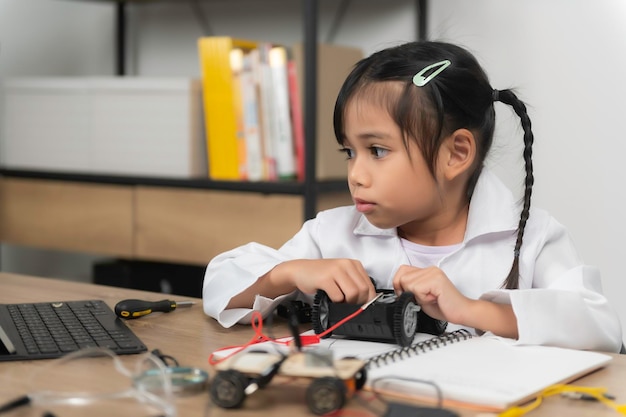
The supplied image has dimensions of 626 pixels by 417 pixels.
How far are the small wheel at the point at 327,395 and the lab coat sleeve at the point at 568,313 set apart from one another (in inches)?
13.1

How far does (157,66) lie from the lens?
8.87 feet

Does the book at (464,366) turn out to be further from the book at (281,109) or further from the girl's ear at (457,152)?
the book at (281,109)

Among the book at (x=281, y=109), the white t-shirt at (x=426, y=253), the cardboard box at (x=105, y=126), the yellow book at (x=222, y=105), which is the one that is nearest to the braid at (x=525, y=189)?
the white t-shirt at (x=426, y=253)

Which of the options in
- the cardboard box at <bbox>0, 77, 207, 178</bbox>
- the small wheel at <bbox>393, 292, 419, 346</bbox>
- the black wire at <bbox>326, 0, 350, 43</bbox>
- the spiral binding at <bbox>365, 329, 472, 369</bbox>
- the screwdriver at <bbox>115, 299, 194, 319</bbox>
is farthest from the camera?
the black wire at <bbox>326, 0, 350, 43</bbox>

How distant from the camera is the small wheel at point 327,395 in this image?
705mm

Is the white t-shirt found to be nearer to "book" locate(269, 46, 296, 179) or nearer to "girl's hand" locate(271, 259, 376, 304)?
"girl's hand" locate(271, 259, 376, 304)

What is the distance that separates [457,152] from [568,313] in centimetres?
32

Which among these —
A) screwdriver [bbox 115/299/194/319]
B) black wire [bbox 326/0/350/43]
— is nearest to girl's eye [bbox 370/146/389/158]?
screwdriver [bbox 115/299/194/319]

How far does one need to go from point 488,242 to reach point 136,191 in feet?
4.22

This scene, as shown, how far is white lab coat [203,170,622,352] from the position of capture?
1.00m

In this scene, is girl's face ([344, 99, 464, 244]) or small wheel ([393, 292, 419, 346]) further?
girl's face ([344, 99, 464, 244])

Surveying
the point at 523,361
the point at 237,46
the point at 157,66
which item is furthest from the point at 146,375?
the point at 157,66

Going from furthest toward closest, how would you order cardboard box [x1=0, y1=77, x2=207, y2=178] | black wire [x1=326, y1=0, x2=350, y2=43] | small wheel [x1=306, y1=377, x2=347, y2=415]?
black wire [x1=326, y1=0, x2=350, y2=43] < cardboard box [x1=0, y1=77, x2=207, y2=178] < small wheel [x1=306, y1=377, x2=347, y2=415]

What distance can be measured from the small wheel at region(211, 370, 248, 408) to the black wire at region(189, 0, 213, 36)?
2.01m
